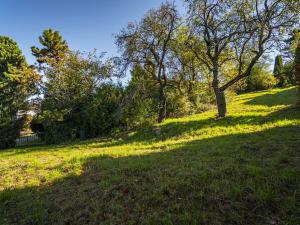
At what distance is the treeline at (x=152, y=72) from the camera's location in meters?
9.59

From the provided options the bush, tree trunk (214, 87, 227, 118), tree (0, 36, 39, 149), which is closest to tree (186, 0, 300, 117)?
tree trunk (214, 87, 227, 118)

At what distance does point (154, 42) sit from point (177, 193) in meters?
10.6

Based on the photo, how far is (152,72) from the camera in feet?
42.2

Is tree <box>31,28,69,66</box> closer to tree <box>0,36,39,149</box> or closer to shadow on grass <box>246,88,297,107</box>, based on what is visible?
tree <box>0,36,39,149</box>

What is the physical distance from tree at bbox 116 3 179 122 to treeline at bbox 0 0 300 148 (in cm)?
5

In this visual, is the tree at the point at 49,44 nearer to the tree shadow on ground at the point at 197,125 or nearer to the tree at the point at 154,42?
the tree at the point at 154,42

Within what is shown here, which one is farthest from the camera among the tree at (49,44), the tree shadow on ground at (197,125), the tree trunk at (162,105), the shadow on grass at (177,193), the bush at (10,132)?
the tree at (49,44)

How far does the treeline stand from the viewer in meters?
9.59

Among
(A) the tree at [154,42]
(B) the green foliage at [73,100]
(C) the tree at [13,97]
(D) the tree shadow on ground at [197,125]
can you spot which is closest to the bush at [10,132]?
(C) the tree at [13,97]

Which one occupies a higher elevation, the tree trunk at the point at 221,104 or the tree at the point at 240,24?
the tree at the point at 240,24

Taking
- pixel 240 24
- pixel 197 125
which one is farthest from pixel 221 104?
pixel 240 24

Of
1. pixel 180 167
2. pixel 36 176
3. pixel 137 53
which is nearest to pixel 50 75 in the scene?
pixel 137 53

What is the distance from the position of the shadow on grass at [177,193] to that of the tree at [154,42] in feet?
28.3

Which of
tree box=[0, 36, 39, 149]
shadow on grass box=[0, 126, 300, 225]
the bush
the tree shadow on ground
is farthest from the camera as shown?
the bush
